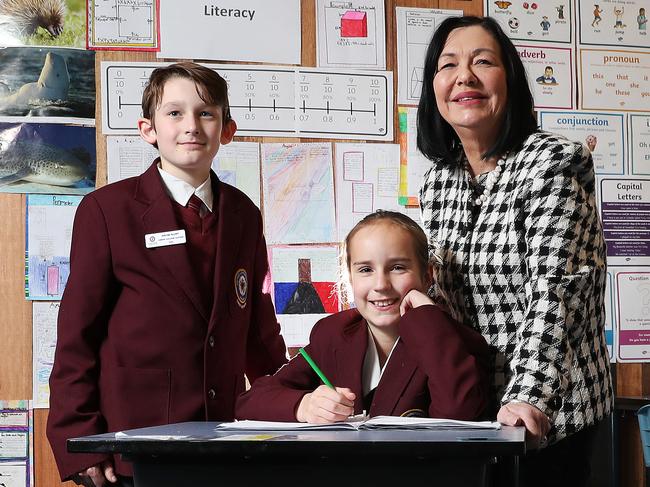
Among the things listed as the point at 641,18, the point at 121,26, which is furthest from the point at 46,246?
the point at 641,18

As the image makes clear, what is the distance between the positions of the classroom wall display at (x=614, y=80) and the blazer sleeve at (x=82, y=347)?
2503mm

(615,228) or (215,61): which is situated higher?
(215,61)

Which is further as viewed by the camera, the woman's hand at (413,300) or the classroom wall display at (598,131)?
the classroom wall display at (598,131)

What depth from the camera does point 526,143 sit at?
1474 millimetres

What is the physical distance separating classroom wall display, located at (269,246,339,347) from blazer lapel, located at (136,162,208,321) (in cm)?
151

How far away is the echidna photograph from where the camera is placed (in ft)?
10.4

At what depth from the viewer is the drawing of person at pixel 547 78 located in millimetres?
3621

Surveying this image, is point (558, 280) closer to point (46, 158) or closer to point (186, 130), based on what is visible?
point (186, 130)

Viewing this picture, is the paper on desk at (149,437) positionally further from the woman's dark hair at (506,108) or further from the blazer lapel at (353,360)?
the woman's dark hair at (506,108)

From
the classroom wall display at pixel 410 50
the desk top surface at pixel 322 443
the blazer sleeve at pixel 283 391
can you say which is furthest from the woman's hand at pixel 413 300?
the classroom wall display at pixel 410 50

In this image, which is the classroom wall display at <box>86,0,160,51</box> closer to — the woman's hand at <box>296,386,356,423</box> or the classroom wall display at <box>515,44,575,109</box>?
the classroom wall display at <box>515,44,575,109</box>

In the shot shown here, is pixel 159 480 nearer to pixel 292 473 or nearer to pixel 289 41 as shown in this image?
pixel 292 473

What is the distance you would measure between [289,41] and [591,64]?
1.29m

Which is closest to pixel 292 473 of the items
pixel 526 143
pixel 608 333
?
pixel 526 143
